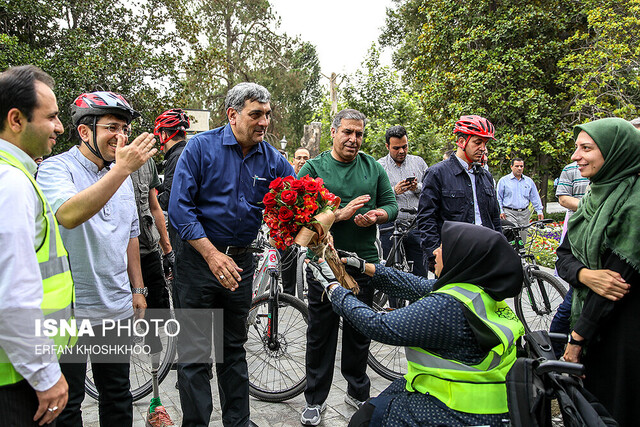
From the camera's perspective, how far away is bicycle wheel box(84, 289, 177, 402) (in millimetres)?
3781

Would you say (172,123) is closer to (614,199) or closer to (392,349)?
(392,349)

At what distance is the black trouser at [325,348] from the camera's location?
3.53 meters

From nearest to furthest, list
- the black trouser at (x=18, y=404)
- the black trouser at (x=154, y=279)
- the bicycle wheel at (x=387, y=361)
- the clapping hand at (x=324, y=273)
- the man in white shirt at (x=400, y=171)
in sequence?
1. the black trouser at (x=18, y=404)
2. the clapping hand at (x=324, y=273)
3. the black trouser at (x=154, y=279)
4. the bicycle wheel at (x=387, y=361)
5. the man in white shirt at (x=400, y=171)

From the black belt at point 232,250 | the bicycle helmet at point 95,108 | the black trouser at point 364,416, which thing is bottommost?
the black trouser at point 364,416

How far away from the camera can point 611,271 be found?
2496 mm

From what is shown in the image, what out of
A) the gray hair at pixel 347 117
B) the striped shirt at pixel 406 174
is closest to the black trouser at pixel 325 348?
the gray hair at pixel 347 117

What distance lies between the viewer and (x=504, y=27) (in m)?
15.2

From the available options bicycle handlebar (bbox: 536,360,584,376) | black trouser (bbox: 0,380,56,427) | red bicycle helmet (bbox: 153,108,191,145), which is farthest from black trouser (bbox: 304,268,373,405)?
red bicycle helmet (bbox: 153,108,191,145)

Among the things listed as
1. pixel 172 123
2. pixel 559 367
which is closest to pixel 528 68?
pixel 172 123

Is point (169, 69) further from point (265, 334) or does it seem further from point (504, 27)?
point (265, 334)

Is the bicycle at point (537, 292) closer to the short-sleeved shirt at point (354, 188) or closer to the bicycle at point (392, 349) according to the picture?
the bicycle at point (392, 349)

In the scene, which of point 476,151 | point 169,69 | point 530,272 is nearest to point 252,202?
point 476,151

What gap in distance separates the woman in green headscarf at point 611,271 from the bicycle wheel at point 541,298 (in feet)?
Answer: 9.22

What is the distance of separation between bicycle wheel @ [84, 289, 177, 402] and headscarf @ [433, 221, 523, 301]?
2.59 meters
